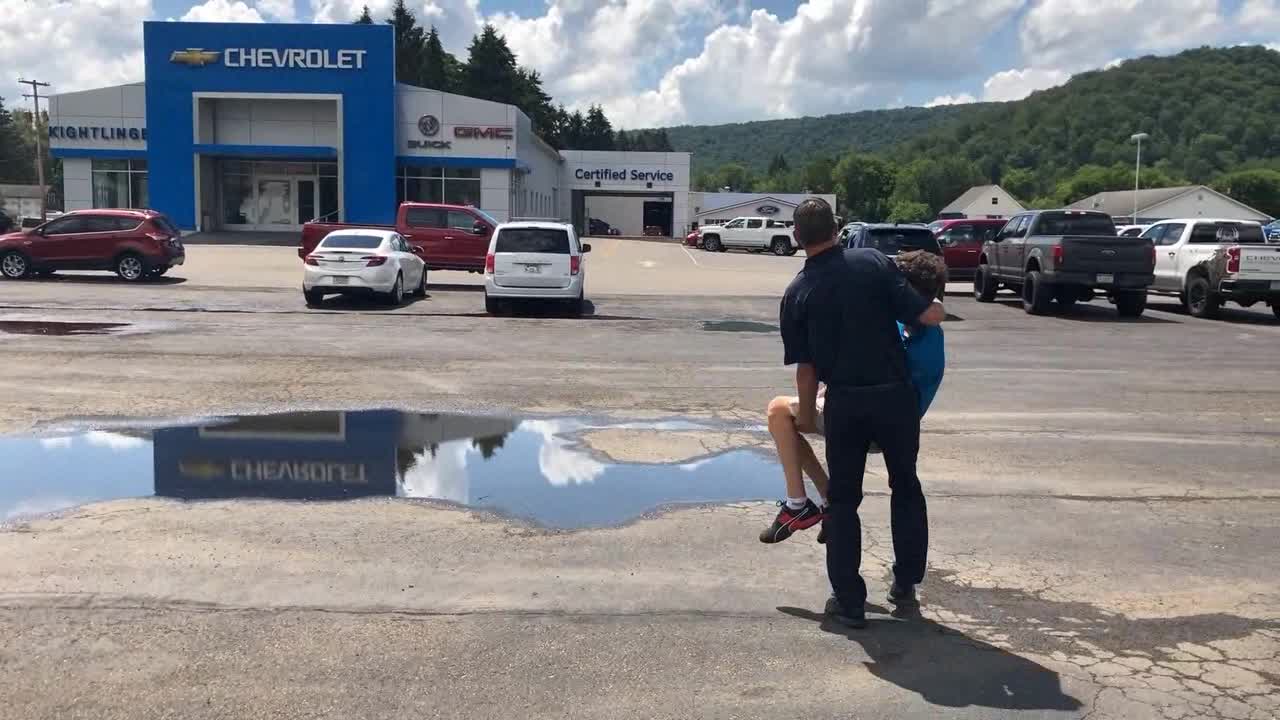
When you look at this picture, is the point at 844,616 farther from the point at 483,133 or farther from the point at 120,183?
the point at 120,183

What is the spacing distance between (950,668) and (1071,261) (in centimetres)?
1710

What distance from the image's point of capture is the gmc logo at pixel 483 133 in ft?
164

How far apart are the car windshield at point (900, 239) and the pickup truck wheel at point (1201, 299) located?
16.0ft

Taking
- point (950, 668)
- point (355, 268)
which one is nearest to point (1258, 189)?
point (355, 268)

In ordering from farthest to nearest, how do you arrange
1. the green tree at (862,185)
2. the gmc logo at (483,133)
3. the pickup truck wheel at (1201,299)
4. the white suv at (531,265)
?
1. the green tree at (862,185)
2. the gmc logo at (483,133)
3. the pickup truck wheel at (1201,299)
4. the white suv at (531,265)

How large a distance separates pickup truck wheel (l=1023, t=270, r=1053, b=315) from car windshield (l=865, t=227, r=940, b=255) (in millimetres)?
1882

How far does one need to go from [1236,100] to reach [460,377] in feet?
496

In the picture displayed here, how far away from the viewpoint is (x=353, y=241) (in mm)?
20547

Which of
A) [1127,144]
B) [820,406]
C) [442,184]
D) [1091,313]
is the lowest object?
[1091,313]

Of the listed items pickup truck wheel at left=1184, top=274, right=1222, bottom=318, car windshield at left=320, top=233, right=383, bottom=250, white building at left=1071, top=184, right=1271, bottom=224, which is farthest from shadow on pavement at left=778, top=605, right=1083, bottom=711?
white building at left=1071, top=184, right=1271, bottom=224

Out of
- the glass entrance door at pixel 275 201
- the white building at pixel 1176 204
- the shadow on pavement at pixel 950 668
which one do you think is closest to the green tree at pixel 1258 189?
the white building at pixel 1176 204

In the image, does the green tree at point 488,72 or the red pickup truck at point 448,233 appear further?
the green tree at point 488,72

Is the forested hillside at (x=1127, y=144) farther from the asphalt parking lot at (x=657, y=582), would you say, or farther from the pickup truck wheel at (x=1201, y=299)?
the asphalt parking lot at (x=657, y=582)

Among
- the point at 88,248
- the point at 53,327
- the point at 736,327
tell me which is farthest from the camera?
the point at 88,248
